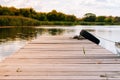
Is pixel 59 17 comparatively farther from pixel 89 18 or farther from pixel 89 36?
pixel 89 36

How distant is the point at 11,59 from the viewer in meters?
5.78

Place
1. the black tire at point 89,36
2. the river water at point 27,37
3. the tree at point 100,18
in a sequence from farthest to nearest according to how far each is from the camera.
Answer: the tree at point 100,18 → the river water at point 27,37 → the black tire at point 89,36

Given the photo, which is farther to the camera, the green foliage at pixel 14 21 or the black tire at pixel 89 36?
the green foliage at pixel 14 21

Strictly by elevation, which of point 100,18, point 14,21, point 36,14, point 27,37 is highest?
point 36,14

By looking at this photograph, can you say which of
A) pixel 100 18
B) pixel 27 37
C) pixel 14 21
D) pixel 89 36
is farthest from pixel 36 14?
pixel 89 36

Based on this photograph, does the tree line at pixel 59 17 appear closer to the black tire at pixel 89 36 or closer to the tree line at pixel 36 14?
the tree line at pixel 36 14

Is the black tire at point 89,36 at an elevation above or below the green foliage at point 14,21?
above

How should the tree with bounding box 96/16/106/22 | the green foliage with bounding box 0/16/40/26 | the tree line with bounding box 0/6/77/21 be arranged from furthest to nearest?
the tree with bounding box 96/16/106/22 < the tree line with bounding box 0/6/77/21 < the green foliage with bounding box 0/16/40/26

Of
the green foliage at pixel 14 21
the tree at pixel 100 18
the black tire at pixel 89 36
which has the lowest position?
the tree at pixel 100 18

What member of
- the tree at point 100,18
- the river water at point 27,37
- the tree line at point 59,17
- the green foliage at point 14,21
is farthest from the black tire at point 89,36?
the tree at point 100,18

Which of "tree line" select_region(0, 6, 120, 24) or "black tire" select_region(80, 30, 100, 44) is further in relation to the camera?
"tree line" select_region(0, 6, 120, 24)

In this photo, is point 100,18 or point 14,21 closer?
point 14,21

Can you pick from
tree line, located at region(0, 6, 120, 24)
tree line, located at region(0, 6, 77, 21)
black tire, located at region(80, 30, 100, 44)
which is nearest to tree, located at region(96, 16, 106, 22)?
tree line, located at region(0, 6, 120, 24)

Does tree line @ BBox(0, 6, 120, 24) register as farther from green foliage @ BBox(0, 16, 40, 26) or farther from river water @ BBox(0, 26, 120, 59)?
river water @ BBox(0, 26, 120, 59)
